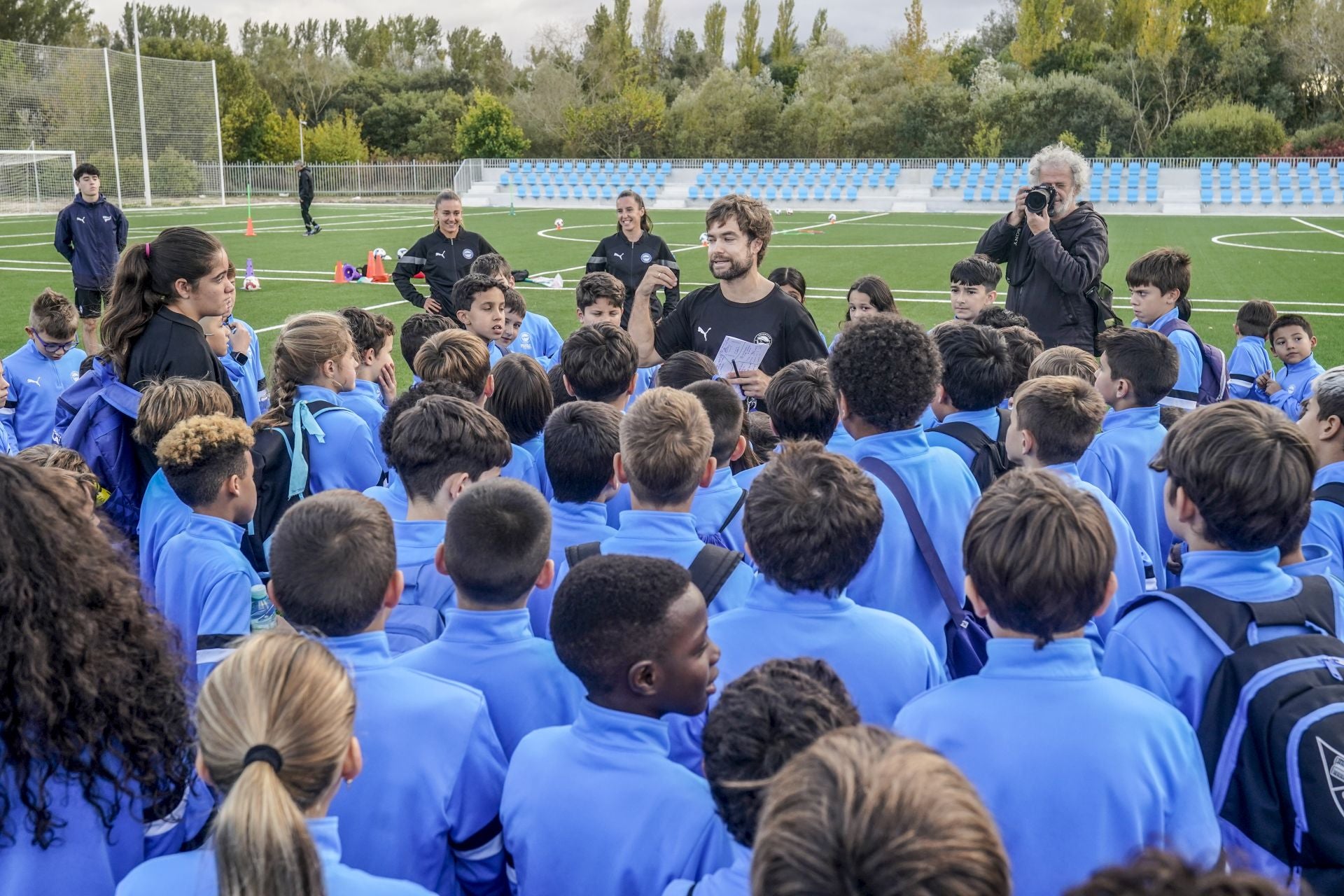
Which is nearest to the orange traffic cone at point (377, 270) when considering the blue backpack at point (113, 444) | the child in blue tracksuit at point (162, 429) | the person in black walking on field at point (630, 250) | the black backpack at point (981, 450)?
the person in black walking on field at point (630, 250)

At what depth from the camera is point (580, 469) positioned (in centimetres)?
362

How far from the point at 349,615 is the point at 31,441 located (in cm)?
558

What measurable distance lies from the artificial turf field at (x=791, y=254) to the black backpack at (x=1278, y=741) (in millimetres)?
8945

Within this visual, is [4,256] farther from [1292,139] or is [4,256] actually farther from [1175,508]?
[1292,139]

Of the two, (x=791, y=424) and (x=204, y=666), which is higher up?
(x=791, y=424)

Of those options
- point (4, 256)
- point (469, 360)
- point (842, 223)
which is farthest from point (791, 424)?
point (842, 223)

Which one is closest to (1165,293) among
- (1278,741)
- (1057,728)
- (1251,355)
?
(1251,355)

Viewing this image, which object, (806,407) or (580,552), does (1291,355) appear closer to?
(806,407)

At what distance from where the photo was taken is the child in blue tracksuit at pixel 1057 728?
2.01m

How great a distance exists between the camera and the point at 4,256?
20938mm

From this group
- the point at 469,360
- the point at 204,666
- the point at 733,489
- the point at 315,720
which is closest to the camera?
the point at 315,720

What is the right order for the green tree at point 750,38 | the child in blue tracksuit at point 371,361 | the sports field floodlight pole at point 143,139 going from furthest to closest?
the green tree at point 750,38 < the sports field floodlight pole at point 143,139 < the child in blue tracksuit at point 371,361

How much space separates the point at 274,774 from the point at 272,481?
9.14 feet

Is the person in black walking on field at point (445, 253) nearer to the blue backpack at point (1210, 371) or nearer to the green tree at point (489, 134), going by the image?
the blue backpack at point (1210, 371)
